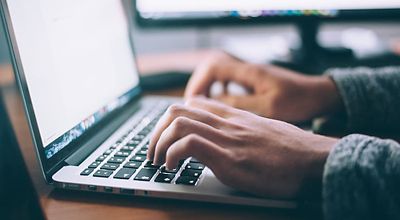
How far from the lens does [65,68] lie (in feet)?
1.78

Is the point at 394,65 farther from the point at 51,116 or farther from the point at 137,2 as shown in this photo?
the point at 51,116

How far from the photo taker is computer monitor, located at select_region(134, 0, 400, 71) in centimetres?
86

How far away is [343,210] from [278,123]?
132mm

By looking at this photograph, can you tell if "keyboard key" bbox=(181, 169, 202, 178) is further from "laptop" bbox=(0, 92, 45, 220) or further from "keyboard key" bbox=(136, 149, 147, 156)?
"laptop" bbox=(0, 92, 45, 220)

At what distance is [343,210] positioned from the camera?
1.29 feet

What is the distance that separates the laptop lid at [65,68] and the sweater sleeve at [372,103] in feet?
1.10

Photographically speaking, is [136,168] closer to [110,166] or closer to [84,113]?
[110,166]

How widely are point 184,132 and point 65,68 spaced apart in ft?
0.61

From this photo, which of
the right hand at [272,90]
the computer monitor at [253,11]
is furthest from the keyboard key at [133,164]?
the computer monitor at [253,11]

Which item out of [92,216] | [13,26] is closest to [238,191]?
[92,216]

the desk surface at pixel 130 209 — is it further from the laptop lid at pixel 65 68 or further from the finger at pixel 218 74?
the finger at pixel 218 74

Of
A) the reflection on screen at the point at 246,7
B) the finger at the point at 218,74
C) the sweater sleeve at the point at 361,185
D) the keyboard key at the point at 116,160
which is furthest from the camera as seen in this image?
the reflection on screen at the point at 246,7

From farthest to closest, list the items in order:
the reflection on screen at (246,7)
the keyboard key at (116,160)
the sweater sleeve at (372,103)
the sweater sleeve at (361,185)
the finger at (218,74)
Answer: the reflection on screen at (246,7)
the finger at (218,74)
the sweater sleeve at (372,103)
the keyboard key at (116,160)
the sweater sleeve at (361,185)

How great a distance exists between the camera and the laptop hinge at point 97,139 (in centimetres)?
51
